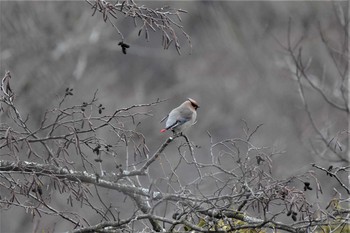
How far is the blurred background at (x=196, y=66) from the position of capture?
2206 centimetres

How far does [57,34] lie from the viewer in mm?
24516

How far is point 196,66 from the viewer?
2975 centimetres

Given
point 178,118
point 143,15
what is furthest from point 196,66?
point 143,15

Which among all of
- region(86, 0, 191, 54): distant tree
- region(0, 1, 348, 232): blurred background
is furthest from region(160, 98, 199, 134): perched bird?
region(0, 1, 348, 232): blurred background

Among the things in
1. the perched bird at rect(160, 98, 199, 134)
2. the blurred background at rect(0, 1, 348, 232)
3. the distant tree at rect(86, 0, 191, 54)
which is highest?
the blurred background at rect(0, 1, 348, 232)

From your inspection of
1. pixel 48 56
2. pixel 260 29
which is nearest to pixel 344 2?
pixel 48 56

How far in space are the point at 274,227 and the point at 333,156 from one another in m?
7.39

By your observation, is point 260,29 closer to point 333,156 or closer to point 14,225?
point 14,225

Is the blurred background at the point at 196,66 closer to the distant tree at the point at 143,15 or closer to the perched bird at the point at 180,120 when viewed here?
the perched bird at the point at 180,120

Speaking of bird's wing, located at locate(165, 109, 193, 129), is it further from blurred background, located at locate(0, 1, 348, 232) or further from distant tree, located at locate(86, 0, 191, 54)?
blurred background, located at locate(0, 1, 348, 232)

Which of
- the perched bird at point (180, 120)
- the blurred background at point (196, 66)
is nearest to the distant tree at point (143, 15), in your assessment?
the perched bird at point (180, 120)

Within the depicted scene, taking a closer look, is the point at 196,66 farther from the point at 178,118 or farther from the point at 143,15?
the point at 143,15

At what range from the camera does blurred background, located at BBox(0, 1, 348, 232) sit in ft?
72.4

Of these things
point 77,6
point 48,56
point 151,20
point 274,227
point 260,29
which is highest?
point 260,29
